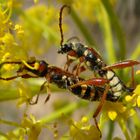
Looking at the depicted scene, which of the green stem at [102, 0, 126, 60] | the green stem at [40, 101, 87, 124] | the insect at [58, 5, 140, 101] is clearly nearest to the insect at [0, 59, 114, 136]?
the insect at [58, 5, 140, 101]

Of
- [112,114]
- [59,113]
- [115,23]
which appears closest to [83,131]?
[112,114]

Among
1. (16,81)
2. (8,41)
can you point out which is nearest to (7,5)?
(8,41)

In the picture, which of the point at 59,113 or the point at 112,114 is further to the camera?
the point at 59,113

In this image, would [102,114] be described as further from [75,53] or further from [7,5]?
[7,5]

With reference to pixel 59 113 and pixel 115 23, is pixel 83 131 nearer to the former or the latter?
pixel 59 113

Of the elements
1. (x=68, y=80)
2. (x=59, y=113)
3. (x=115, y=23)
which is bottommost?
(x=59, y=113)
